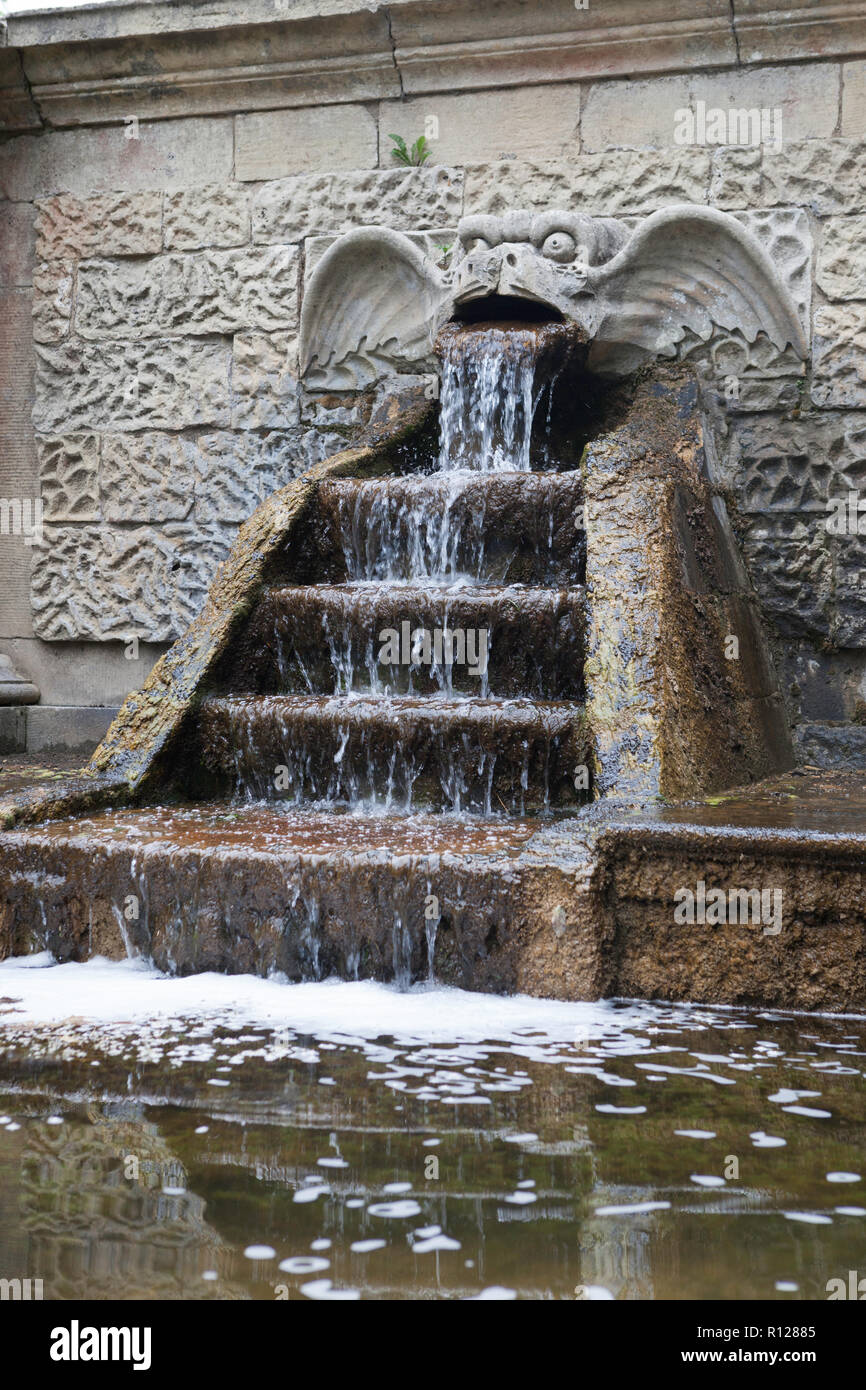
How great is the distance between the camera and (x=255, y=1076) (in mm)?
2166

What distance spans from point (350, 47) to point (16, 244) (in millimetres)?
1903

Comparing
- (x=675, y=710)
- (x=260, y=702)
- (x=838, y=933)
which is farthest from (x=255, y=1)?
(x=838, y=933)

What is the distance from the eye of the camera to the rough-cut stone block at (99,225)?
19.7 ft

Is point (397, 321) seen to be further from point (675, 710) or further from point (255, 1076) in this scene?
point (255, 1076)

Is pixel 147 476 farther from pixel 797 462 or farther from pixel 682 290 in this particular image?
pixel 797 462

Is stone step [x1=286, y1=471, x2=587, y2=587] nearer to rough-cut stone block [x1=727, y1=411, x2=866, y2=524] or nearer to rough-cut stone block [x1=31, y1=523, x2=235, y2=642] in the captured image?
rough-cut stone block [x1=727, y1=411, x2=866, y2=524]

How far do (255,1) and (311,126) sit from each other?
0.56 meters

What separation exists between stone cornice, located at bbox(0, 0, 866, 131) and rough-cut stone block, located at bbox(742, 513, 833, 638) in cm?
195

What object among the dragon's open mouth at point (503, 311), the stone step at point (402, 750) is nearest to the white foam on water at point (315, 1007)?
A: the stone step at point (402, 750)

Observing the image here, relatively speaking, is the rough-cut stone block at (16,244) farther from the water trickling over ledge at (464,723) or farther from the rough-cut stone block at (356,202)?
the water trickling over ledge at (464,723)

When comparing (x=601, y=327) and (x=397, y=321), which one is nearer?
(x=601, y=327)

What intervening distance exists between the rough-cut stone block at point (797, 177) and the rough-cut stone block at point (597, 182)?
0.06m

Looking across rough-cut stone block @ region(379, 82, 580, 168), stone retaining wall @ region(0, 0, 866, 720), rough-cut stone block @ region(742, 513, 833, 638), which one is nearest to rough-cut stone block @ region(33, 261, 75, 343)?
stone retaining wall @ region(0, 0, 866, 720)

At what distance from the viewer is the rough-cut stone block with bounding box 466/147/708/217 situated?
539cm
